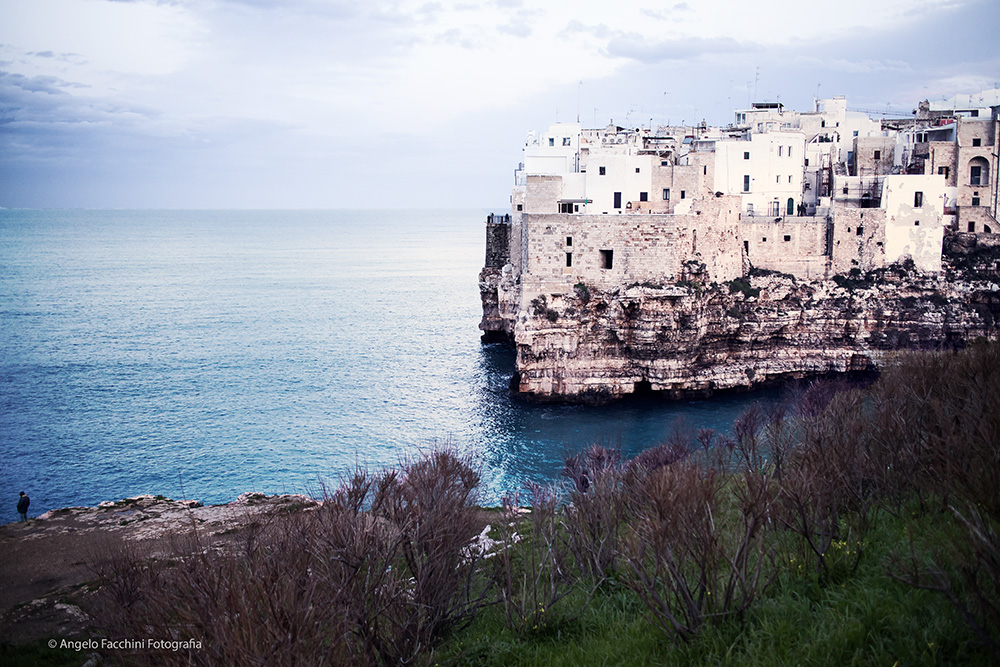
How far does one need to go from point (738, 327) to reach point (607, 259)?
9272 millimetres

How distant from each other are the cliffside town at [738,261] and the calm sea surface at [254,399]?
3.48m

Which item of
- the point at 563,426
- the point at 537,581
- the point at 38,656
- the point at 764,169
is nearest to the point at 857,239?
the point at 764,169

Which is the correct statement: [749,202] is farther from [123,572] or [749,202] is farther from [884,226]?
[123,572]

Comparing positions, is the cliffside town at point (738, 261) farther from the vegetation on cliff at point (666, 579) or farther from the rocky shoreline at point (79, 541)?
the vegetation on cliff at point (666, 579)

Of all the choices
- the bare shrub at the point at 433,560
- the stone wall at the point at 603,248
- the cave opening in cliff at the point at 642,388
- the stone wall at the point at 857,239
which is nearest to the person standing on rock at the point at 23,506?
the bare shrub at the point at 433,560

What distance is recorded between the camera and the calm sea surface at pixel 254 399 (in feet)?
107

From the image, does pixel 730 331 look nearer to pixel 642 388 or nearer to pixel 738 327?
pixel 738 327

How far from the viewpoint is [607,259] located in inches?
1602

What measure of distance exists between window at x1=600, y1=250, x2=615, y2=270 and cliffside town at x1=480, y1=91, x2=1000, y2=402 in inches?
6.4

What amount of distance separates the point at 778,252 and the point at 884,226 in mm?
6682

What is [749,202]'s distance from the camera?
A: 48.4 m

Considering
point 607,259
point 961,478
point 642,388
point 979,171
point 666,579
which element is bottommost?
point 642,388

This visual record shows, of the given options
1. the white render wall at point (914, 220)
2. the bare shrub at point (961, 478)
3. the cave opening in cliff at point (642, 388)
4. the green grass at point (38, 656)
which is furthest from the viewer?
the white render wall at point (914, 220)

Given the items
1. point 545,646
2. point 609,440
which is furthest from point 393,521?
point 609,440
